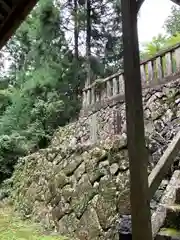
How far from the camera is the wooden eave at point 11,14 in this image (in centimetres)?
219

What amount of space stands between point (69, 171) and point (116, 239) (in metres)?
1.96

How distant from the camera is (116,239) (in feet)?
12.1

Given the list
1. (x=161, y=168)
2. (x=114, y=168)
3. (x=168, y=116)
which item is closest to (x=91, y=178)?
(x=114, y=168)

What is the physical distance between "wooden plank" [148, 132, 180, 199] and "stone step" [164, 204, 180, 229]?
37 cm

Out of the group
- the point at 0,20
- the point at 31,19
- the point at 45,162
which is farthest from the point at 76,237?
the point at 31,19

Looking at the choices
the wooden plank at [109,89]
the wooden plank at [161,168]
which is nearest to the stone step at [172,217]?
the wooden plank at [161,168]

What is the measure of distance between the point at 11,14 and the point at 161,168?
1.55 meters

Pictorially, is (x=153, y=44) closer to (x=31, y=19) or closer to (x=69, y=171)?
(x=31, y=19)

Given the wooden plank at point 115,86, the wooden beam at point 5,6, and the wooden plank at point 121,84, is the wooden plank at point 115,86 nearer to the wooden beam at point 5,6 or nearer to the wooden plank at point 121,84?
the wooden plank at point 121,84

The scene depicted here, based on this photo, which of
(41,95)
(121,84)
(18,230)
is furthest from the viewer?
(41,95)

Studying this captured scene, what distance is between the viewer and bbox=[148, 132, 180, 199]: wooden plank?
204cm

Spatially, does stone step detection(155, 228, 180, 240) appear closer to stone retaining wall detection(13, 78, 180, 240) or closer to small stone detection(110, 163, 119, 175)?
stone retaining wall detection(13, 78, 180, 240)

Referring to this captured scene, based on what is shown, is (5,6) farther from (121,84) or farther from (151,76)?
(121,84)

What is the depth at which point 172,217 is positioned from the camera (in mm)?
2469
